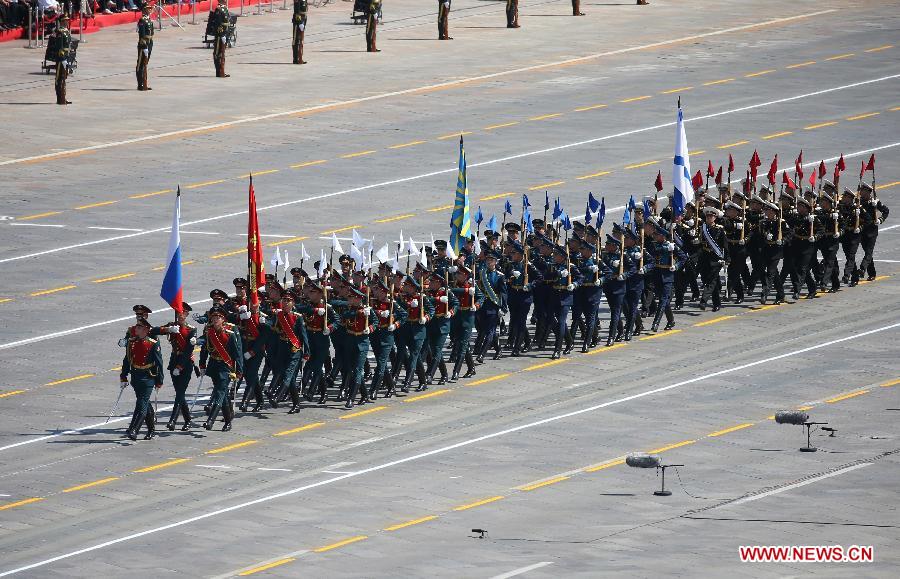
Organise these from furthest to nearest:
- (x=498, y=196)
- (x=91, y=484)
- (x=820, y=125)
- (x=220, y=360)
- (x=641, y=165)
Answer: (x=820, y=125), (x=641, y=165), (x=498, y=196), (x=220, y=360), (x=91, y=484)

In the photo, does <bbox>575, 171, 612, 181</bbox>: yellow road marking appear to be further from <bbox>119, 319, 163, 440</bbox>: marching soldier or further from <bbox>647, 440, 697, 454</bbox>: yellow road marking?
<bbox>119, 319, 163, 440</bbox>: marching soldier

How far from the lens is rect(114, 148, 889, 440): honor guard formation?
33.3 meters

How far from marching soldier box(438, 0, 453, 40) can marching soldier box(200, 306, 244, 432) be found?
35.3 meters

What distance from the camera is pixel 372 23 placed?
214 ft

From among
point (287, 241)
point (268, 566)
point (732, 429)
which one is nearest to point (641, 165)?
point (287, 241)

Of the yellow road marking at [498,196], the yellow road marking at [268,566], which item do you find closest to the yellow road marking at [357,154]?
the yellow road marking at [498,196]

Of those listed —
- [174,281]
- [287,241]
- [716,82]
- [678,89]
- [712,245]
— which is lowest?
[287,241]

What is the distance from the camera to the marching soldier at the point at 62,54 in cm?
5753

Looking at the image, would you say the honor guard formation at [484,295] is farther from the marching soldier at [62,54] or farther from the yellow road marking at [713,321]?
the marching soldier at [62,54]

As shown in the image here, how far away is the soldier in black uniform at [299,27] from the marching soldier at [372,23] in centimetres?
203

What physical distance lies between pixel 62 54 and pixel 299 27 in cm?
839

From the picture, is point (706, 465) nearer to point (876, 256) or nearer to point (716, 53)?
point (876, 256)

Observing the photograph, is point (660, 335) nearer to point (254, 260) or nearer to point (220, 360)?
point (254, 260)

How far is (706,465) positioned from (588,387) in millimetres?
5089
